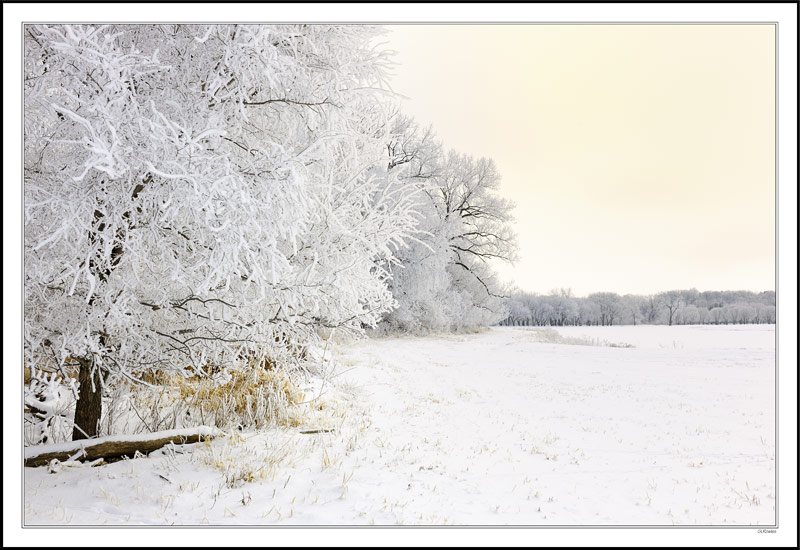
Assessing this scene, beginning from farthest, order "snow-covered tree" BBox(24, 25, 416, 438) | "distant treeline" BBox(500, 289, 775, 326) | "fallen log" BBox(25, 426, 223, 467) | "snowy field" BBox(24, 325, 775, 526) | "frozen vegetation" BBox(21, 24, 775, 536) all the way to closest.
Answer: "distant treeline" BBox(500, 289, 775, 326)
"fallen log" BBox(25, 426, 223, 467)
"snowy field" BBox(24, 325, 775, 526)
"frozen vegetation" BBox(21, 24, 775, 536)
"snow-covered tree" BBox(24, 25, 416, 438)

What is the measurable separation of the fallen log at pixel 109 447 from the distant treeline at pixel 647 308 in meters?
5.45

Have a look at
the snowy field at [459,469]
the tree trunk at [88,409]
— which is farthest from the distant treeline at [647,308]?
the tree trunk at [88,409]

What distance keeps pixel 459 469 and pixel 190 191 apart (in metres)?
3.24

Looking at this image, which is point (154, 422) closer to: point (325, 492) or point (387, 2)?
point (325, 492)

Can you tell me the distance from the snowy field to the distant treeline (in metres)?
0.70

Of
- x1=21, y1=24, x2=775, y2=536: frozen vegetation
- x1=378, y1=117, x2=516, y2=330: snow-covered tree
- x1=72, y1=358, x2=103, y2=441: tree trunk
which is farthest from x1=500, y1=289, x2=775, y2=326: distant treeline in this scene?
x1=72, y1=358, x2=103, y2=441: tree trunk

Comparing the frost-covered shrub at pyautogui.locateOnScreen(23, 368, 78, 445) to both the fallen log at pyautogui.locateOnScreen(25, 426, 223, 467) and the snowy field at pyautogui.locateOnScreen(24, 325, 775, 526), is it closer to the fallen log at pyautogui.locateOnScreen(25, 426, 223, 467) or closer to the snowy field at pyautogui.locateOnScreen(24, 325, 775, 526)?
the fallen log at pyautogui.locateOnScreen(25, 426, 223, 467)

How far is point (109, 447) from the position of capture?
367 centimetres

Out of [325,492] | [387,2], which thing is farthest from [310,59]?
[325,492]

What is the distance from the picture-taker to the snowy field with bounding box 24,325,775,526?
9.91 ft

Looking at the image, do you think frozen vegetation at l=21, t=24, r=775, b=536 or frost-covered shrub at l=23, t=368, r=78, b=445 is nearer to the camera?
frozen vegetation at l=21, t=24, r=775, b=536

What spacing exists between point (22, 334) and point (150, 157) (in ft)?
5.43

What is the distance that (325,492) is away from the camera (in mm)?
3295

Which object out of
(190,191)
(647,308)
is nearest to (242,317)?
(190,191)
